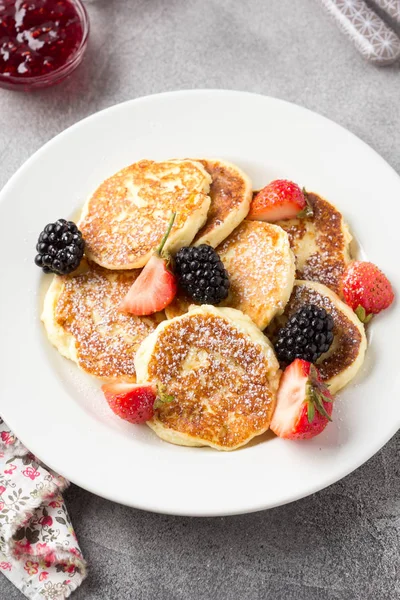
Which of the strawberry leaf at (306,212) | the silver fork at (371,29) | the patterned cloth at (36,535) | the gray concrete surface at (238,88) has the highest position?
the silver fork at (371,29)

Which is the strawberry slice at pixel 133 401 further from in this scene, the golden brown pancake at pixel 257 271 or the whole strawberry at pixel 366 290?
the whole strawberry at pixel 366 290

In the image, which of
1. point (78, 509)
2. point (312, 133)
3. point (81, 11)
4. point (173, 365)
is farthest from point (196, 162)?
point (78, 509)

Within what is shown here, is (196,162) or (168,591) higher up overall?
(196,162)

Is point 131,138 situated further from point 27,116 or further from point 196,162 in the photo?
point 27,116

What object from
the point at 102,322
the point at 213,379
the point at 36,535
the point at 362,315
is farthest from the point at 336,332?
the point at 36,535

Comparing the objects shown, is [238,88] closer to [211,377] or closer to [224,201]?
[224,201]

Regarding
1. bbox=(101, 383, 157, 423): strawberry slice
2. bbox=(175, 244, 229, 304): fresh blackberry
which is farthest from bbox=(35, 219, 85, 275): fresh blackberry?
bbox=(101, 383, 157, 423): strawberry slice

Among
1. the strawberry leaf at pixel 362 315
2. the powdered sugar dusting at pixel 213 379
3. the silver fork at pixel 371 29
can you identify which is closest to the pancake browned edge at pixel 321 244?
the strawberry leaf at pixel 362 315
